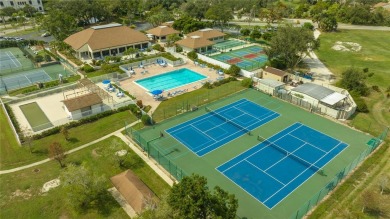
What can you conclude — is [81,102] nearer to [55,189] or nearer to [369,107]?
[55,189]

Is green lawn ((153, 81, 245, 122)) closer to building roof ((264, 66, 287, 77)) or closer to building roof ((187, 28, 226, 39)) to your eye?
building roof ((264, 66, 287, 77))

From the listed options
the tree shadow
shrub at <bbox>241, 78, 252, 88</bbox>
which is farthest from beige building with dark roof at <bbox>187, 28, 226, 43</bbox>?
the tree shadow

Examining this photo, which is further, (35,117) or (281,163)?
(35,117)

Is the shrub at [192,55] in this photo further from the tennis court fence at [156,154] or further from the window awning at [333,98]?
the window awning at [333,98]

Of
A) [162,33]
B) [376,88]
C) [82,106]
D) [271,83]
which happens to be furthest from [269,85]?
[162,33]

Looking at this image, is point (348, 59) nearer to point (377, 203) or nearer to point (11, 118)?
point (377, 203)

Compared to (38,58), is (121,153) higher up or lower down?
lower down

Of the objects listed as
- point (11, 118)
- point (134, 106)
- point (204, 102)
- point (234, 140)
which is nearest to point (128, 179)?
point (234, 140)
